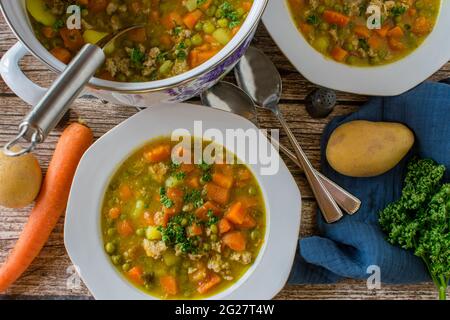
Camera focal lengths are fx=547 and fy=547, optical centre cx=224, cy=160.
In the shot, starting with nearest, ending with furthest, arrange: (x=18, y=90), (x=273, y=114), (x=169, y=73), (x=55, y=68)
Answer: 1. (x=55, y=68)
2. (x=169, y=73)
3. (x=18, y=90)
4. (x=273, y=114)

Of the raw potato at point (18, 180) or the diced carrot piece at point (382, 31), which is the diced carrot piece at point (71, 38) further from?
the diced carrot piece at point (382, 31)

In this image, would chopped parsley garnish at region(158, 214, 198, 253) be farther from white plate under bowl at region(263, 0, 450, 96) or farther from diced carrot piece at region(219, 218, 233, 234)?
white plate under bowl at region(263, 0, 450, 96)

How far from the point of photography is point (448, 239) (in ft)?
7.82

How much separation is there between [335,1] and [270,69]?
43 centimetres

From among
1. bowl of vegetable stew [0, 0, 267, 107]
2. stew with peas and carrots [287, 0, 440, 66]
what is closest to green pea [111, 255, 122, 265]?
bowl of vegetable stew [0, 0, 267, 107]

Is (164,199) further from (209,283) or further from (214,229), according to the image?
(209,283)

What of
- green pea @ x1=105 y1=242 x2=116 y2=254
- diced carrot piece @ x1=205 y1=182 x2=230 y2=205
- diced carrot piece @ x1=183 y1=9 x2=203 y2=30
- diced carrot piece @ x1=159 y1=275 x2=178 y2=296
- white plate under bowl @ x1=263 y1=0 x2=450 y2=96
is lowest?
diced carrot piece @ x1=159 y1=275 x2=178 y2=296

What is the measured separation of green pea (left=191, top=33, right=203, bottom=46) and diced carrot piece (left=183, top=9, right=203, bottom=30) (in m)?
0.04

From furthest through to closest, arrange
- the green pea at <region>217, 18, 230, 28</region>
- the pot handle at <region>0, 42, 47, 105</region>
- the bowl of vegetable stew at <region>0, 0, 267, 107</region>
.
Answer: the pot handle at <region>0, 42, 47, 105</region> < the green pea at <region>217, 18, 230, 28</region> < the bowl of vegetable stew at <region>0, 0, 267, 107</region>

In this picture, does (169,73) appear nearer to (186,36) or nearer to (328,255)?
(186,36)

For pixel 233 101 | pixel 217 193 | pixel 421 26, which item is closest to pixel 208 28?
pixel 233 101

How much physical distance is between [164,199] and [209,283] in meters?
0.43

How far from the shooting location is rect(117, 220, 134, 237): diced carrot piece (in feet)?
8.05
